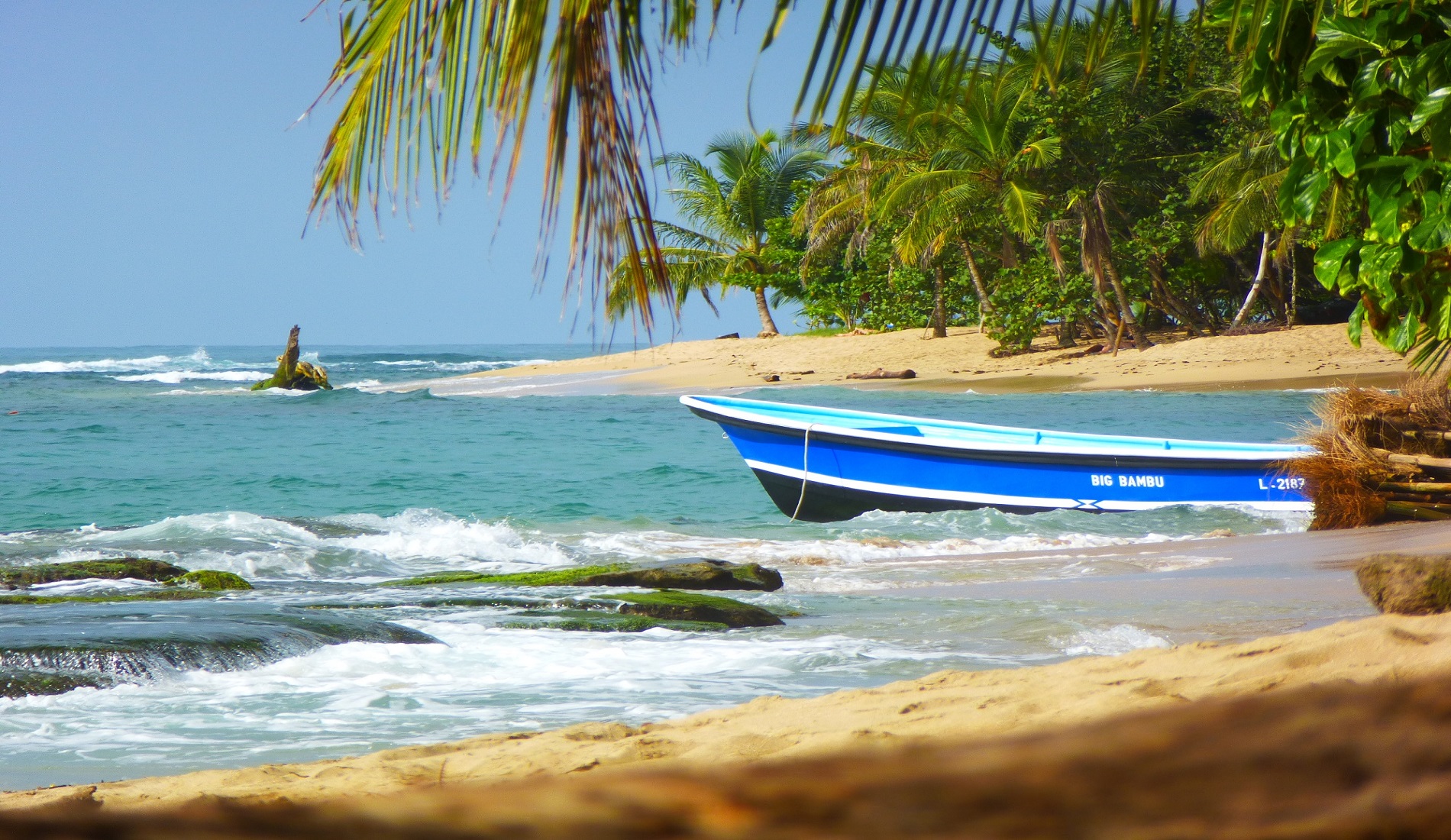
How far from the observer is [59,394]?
113 feet

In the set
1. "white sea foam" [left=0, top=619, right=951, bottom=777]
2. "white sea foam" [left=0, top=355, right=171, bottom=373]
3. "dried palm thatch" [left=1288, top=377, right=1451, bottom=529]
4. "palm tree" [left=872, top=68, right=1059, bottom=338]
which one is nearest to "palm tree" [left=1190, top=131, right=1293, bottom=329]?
"palm tree" [left=872, top=68, right=1059, bottom=338]

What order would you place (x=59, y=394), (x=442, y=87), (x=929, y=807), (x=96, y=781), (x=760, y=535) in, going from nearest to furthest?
(x=929, y=807)
(x=442, y=87)
(x=96, y=781)
(x=760, y=535)
(x=59, y=394)

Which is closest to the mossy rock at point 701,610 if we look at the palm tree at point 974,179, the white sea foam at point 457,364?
the palm tree at point 974,179

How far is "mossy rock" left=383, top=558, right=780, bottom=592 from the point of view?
22.2 ft

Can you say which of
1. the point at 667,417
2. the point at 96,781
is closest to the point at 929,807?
the point at 96,781

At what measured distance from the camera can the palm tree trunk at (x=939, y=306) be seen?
31.8 meters

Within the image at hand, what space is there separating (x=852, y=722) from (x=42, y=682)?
3.31 m

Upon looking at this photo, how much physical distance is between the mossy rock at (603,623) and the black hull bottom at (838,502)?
5234 mm

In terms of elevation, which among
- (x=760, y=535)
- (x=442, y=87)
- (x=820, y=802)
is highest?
(x=442, y=87)

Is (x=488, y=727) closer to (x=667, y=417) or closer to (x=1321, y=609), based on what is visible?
(x=1321, y=609)

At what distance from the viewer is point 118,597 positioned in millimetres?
6391

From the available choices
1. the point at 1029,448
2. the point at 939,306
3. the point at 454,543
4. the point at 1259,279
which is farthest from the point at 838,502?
the point at 939,306

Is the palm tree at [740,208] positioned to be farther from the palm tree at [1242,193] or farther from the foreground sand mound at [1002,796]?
the foreground sand mound at [1002,796]

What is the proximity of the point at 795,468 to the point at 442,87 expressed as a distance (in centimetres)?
882
